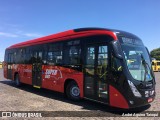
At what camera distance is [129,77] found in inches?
297

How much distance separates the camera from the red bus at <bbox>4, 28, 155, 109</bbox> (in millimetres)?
7652

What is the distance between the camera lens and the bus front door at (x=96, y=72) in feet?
26.9

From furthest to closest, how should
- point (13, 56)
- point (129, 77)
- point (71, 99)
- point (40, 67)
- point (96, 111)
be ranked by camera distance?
1. point (13, 56)
2. point (40, 67)
3. point (71, 99)
4. point (96, 111)
5. point (129, 77)

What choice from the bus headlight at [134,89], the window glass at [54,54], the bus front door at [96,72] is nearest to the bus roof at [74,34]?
the window glass at [54,54]

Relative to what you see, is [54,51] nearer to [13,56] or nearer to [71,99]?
[71,99]

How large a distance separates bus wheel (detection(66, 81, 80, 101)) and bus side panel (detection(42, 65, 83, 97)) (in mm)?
332

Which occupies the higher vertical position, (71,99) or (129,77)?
(129,77)

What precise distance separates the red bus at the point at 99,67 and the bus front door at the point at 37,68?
32 cm

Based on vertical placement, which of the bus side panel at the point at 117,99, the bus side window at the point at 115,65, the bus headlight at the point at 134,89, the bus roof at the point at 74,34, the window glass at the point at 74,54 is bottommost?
the bus side panel at the point at 117,99

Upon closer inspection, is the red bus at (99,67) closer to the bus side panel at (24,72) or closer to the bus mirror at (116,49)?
the bus mirror at (116,49)

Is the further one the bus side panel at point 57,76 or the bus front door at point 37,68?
the bus front door at point 37,68

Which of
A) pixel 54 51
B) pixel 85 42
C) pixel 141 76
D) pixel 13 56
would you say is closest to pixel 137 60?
pixel 141 76

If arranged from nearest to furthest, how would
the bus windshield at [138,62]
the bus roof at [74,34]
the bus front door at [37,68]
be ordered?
the bus windshield at [138,62], the bus roof at [74,34], the bus front door at [37,68]

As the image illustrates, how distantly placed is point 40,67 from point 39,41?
5.33ft
